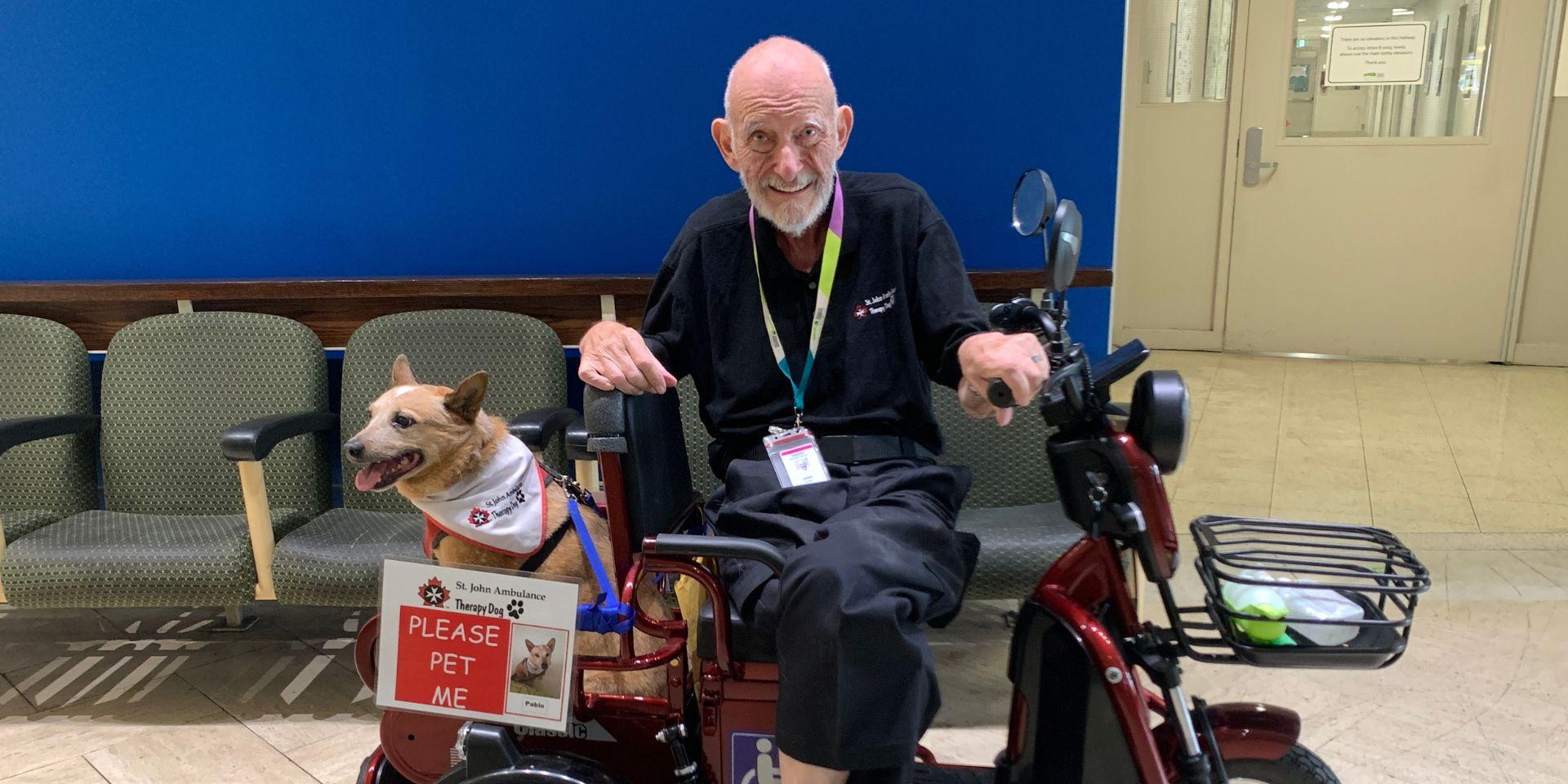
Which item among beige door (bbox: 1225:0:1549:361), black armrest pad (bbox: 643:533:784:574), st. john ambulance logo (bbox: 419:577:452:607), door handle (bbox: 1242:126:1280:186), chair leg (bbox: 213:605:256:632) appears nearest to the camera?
black armrest pad (bbox: 643:533:784:574)

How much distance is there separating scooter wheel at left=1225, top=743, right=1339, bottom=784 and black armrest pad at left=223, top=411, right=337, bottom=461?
1.95 m

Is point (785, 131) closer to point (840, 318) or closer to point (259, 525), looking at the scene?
point (840, 318)

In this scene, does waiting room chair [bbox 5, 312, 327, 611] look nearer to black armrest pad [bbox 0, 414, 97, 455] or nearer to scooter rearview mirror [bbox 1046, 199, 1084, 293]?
black armrest pad [bbox 0, 414, 97, 455]

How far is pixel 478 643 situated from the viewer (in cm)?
143

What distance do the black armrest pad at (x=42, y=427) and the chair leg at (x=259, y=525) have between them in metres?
0.58

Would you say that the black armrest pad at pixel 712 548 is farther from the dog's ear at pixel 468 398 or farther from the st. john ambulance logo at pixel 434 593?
the dog's ear at pixel 468 398

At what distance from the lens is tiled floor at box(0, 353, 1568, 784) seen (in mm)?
2119

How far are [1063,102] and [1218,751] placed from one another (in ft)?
5.84

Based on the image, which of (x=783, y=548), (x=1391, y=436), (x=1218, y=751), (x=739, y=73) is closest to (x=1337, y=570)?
(x=1218, y=751)

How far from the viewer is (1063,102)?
2592 millimetres

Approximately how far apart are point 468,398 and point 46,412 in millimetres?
1741

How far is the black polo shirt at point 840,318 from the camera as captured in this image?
170 centimetres

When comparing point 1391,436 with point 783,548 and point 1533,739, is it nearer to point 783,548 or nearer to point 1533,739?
point 1533,739

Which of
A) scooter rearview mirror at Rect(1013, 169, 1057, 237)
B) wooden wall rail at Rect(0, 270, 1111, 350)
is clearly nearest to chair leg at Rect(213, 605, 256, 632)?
wooden wall rail at Rect(0, 270, 1111, 350)
